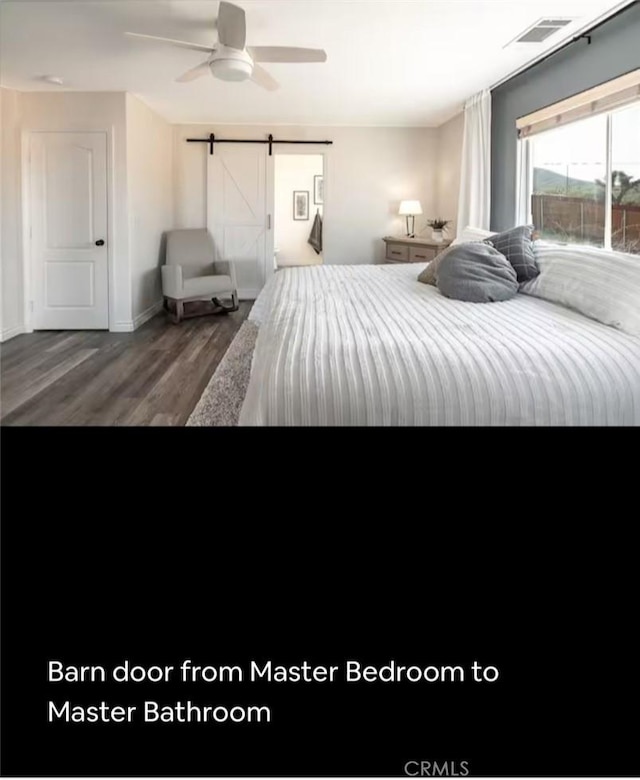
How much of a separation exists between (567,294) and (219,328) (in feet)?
9.43

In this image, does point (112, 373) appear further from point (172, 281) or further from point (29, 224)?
point (172, 281)

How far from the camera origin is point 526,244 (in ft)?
8.03

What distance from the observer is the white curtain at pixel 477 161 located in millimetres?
4203

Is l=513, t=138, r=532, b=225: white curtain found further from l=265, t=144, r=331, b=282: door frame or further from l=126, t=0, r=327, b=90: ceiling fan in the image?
l=265, t=144, r=331, b=282: door frame

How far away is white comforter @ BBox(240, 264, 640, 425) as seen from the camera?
1.20 meters

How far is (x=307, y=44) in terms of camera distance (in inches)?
119

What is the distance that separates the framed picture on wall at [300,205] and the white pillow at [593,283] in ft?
17.6

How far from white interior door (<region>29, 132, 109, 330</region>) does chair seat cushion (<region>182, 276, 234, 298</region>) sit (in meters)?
0.63

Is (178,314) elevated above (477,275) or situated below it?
below

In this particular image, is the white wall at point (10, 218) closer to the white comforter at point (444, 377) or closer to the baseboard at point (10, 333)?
the baseboard at point (10, 333)

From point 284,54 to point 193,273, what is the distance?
3104 millimetres

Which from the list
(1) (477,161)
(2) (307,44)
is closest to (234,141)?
(1) (477,161)

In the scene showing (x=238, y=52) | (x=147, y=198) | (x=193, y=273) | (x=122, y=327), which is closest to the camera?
(x=238, y=52)

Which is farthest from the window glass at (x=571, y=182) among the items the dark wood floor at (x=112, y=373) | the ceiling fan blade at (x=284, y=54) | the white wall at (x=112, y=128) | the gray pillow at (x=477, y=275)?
the white wall at (x=112, y=128)
